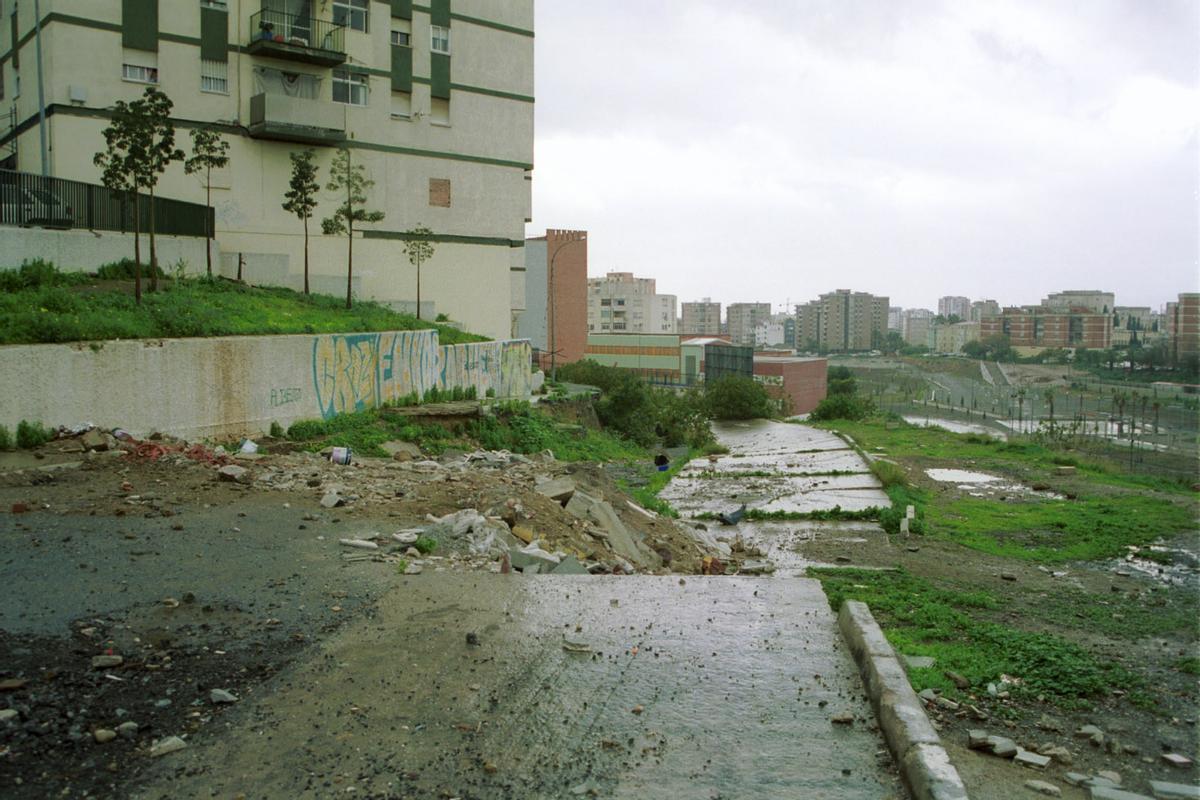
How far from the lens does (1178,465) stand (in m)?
28.3

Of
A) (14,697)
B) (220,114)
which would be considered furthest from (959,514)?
(220,114)

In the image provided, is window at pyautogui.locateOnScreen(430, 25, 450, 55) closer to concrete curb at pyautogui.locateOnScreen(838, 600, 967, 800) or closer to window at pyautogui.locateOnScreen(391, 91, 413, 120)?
window at pyautogui.locateOnScreen(391, 91, 413, 120)

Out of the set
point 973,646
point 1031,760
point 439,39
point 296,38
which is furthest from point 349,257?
point 1031,760

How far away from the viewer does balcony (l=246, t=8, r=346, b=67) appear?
30672mm

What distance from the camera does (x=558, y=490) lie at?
39.1 feet

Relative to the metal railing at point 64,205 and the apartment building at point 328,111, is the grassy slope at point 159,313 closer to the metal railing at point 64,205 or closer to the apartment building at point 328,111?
the metal railing at point 64,205

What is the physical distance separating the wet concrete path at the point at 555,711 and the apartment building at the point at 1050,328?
72.7 meters

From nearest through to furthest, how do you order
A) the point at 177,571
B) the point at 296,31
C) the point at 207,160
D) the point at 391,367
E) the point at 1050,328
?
the point at 177,571 → the point at 391,367 → the point at 207,160 → the point at 296,31 → the point at 1050,328

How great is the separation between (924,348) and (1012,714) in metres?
178

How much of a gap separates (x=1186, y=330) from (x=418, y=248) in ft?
82.3

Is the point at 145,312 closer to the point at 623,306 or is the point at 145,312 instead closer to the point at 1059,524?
the point at 1059,524

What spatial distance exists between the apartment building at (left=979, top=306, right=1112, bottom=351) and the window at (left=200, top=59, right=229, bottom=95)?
6318cm

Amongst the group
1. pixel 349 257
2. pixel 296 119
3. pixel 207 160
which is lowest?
pixel 349 257

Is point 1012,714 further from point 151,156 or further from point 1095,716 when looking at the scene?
point 151,156
